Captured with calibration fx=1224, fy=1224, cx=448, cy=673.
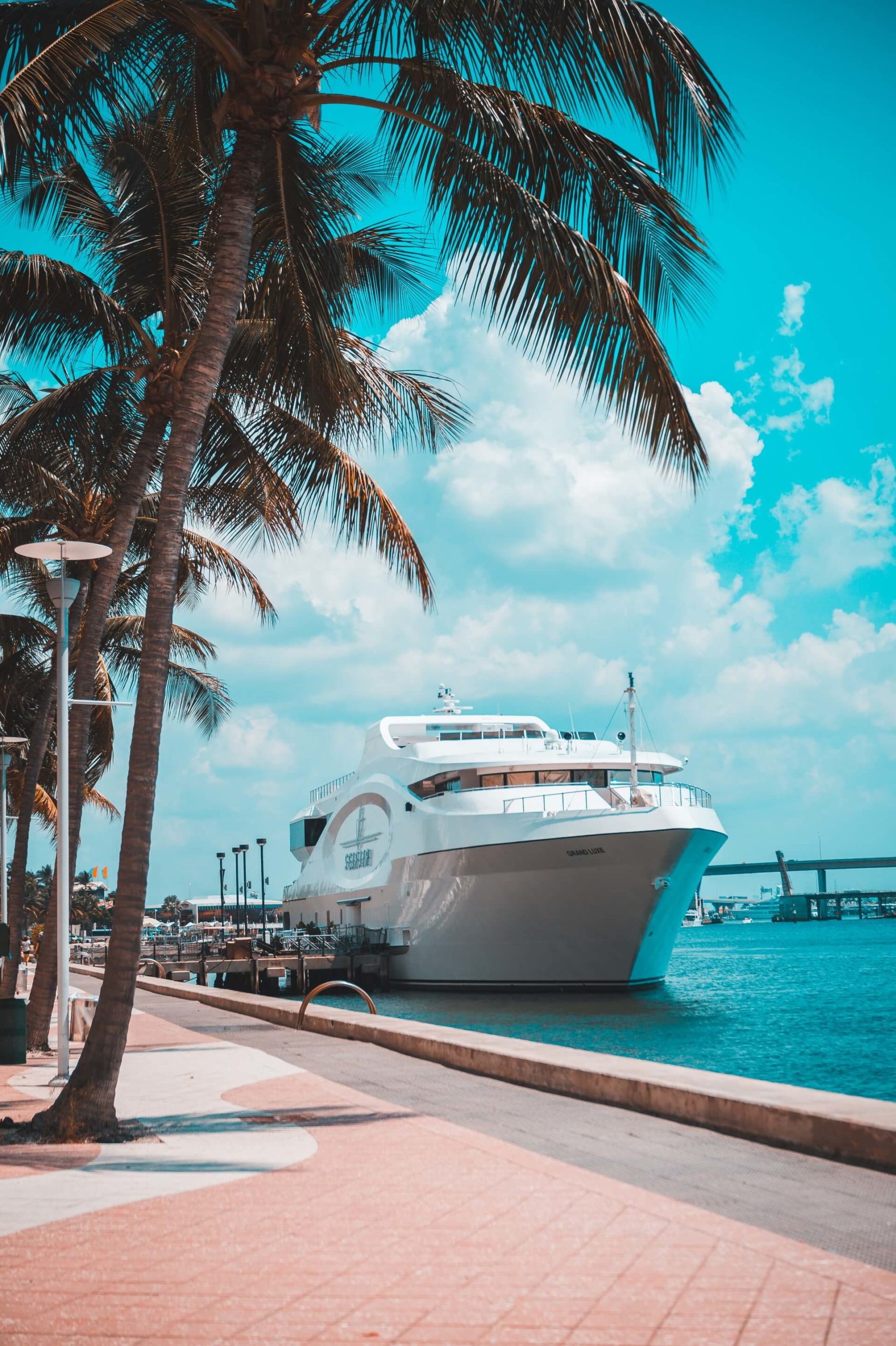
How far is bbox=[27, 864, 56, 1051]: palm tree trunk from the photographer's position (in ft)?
43.3

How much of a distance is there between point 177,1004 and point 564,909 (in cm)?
1142

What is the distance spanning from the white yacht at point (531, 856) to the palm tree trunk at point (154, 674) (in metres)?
21.5

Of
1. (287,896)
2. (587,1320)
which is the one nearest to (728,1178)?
(587,1320)

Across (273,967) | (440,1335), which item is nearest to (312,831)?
(273,967)

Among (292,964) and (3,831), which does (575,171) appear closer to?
(3,831)

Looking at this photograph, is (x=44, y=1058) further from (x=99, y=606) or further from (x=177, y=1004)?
(x=177, y=1004)

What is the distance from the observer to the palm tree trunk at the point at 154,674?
7688 mm

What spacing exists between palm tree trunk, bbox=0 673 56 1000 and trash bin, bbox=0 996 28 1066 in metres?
3.73

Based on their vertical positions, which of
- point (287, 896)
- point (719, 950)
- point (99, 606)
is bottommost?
point (719, 950)

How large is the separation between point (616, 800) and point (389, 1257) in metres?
27.4

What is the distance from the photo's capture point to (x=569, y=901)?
2948 centimetres

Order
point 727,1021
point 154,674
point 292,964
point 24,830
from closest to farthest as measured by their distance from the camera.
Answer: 1. point 154,674
2. point 24,830
3. point 727,1021
4. point 292,964

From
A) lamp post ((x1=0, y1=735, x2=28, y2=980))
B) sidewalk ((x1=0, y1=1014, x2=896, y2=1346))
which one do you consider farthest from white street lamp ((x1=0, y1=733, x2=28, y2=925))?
sidewalk ((x1=0, y1=1014, x2=896, y2=1346))

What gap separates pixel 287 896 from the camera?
51.4 m
